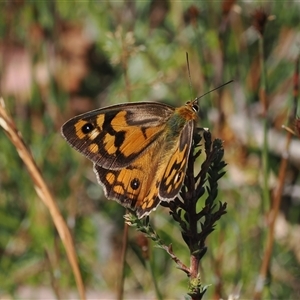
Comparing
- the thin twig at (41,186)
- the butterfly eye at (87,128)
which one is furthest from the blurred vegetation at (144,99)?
the butterfly eye at (87,128)

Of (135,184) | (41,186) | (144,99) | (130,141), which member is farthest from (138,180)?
(144,99)

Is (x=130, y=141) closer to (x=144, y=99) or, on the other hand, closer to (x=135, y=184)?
(x=135, y=184)

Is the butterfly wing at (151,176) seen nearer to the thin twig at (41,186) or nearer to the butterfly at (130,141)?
the butterfly at (130,141)

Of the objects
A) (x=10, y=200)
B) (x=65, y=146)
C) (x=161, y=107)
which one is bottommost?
(x=10, y=200)

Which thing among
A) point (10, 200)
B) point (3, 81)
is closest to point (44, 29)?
point (3, 81)

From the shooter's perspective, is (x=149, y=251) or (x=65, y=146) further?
(x=65, y=146)

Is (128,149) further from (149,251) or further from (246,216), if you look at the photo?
(246,216)

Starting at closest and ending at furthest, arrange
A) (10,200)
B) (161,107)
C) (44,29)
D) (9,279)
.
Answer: (161,107), (9,279), (10,200), (44,29)

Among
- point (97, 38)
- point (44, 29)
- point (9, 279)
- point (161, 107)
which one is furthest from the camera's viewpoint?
point (97, 38)
